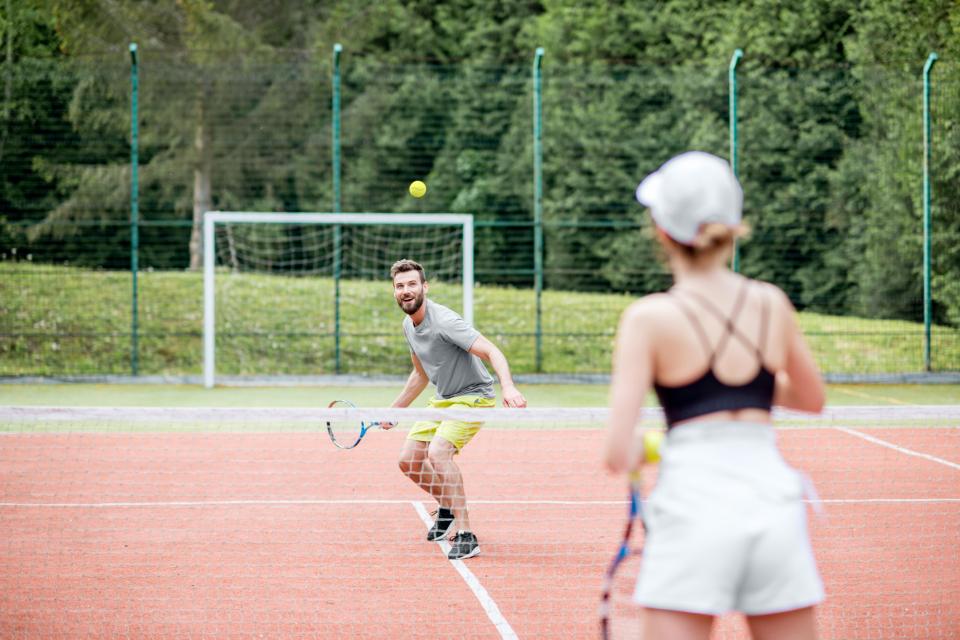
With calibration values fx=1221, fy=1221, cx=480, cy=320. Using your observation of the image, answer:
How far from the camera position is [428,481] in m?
7.54

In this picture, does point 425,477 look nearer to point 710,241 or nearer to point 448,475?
point 448,475

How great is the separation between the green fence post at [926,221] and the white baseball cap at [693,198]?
16.4 meters

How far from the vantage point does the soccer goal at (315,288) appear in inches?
667

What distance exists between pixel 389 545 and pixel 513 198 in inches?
874

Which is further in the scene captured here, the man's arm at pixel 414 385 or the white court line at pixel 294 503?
the white court line at pixel 294 503

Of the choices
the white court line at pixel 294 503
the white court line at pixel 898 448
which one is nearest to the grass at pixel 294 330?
the white court line at pixel 898 448

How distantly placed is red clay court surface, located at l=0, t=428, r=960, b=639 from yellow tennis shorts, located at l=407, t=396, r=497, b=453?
684 mm

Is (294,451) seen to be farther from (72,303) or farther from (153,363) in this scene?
(72,303)

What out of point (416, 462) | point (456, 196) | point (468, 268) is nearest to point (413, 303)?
point (416, 462)

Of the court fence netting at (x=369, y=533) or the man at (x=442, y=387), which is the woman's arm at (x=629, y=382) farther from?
the man at (x=442, y=387)

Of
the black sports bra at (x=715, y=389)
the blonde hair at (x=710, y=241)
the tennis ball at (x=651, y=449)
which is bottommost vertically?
the tennis ball at (x=651, y=449)

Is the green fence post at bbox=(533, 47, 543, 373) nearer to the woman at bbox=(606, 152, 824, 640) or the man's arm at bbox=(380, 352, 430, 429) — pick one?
the man's arm at bbox=(380, 352, 430, 429)

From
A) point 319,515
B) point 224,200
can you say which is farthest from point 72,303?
point 319,515

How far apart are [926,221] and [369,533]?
1326 cm
